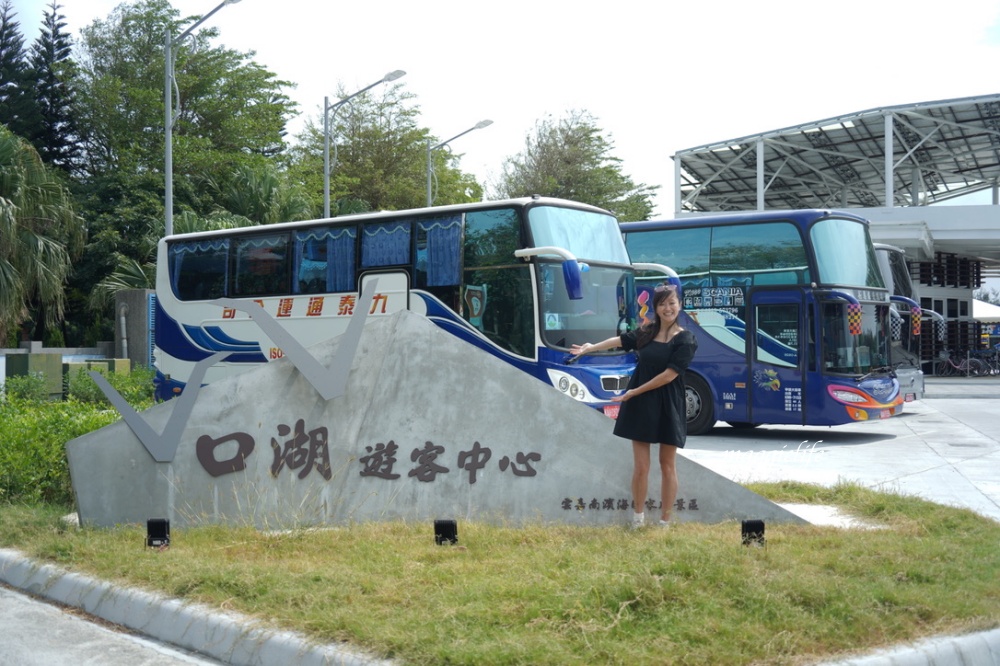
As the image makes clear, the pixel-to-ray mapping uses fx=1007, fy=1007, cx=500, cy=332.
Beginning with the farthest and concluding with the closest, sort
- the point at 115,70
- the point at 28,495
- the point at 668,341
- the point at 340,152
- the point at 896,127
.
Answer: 1. the point at 340,152
2. the point at 115,70
3. the point at 896,127
4. the point at 28,495
5. the point at 668,341

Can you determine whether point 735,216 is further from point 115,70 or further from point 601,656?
point 115,70

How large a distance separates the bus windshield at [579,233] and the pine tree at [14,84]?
1458 inches

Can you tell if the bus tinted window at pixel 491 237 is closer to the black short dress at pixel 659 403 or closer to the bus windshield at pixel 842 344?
the bus windshield at pixel 842 344

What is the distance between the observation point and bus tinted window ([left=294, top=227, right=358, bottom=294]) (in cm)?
1551

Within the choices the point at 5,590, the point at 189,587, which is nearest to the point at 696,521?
the point at 189,587

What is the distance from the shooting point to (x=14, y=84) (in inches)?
1821

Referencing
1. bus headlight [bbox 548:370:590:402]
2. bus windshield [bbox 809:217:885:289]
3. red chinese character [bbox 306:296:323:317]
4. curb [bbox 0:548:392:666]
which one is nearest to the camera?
curb [bbox 0:548:392:666]

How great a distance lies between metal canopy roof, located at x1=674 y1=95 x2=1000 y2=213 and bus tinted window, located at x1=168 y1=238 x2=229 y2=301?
21803mm

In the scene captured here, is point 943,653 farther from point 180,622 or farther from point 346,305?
point 346,305

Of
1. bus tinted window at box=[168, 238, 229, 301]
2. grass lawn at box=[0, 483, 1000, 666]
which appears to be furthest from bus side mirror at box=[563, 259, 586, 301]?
bus tinted window at box=[168, 238, 229, 301]

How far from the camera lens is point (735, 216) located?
52.7 feet

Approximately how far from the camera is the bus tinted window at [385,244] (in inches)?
589

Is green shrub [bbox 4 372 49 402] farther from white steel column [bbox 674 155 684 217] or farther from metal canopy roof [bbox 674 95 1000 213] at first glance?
white steel column [bbox 674 155 684 217]

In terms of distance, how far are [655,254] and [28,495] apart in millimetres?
11174
